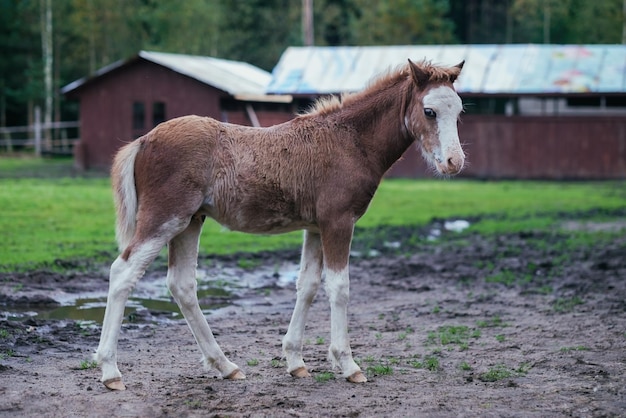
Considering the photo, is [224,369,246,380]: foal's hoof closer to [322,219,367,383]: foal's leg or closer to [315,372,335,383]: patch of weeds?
[315,372,335,383]: patch of weeds

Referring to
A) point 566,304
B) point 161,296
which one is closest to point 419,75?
point 566,304

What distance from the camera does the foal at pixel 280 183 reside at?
273 inches

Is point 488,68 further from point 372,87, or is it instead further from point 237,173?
point 237,173

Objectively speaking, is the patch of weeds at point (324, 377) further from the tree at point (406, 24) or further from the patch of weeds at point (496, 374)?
the tree at point (406, 24)

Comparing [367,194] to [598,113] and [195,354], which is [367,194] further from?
[598,113]

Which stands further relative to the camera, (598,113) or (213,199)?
(598,113)

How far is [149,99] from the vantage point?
36188mm

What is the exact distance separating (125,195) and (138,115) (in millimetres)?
30416

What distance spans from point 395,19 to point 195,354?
5190cm

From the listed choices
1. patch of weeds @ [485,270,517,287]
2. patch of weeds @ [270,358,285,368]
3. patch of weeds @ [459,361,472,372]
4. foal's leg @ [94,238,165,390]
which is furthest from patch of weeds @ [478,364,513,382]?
patch of weeds @ [485,270,517,287]

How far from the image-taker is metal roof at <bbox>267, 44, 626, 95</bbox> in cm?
3356

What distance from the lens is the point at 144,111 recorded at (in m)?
36.4

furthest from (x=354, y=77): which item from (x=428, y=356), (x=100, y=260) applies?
(x=428, y=356)

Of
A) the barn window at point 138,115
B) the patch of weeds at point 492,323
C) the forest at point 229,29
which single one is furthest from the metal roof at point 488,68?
the patch of weeds at point 492,323
